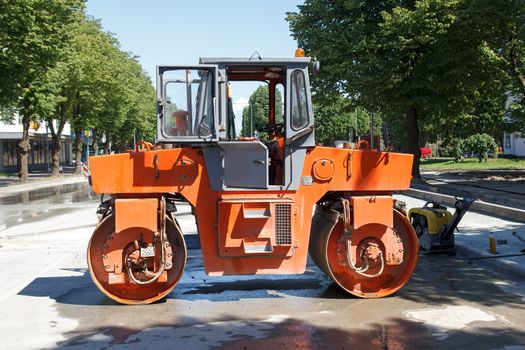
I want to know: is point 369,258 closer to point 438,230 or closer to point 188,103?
point 188,103

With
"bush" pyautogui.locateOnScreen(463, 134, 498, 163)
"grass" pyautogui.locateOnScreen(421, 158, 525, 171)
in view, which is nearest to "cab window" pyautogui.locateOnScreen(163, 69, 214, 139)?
"grass" pyautogui.locateOnScreen(421, 158, 525, 171)

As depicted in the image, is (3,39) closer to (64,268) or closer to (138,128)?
(64,268)

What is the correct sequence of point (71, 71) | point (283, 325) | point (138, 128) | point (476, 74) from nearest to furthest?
point (283, 325)
point (476, 74)
point (71, 71)
point (138, 128)

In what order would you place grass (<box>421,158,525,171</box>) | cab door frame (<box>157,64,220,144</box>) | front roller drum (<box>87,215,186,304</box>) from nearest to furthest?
cab door frame (<box>157,64,220,144</box>)
front roller drum (<box>87,215,186,304</box>)
grass (<box>421,158,525,171</box>)

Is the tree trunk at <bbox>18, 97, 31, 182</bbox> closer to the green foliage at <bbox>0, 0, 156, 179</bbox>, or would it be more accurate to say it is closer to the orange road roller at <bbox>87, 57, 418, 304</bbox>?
the green foliage at <bbox>0, 0, 156, 179</bbox>

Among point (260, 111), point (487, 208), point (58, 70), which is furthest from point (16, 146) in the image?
point (260, 111)

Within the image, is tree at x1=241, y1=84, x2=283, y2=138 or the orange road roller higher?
tree at x1=241, y1=84, x2=283, y2=138

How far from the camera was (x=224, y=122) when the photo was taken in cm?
712

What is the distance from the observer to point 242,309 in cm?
700

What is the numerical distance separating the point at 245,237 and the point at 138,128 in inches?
2630

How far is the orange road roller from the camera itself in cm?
704

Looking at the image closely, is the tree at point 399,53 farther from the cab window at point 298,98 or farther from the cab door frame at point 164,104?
the cab door frame at point 164,104

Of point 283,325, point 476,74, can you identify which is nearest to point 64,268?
point 283,325

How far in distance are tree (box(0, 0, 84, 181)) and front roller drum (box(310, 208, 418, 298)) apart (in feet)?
77.0
